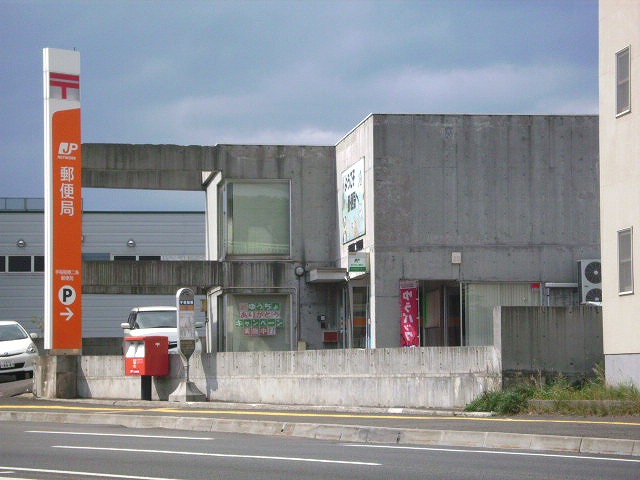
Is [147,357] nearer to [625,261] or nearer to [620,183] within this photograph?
[625,261]

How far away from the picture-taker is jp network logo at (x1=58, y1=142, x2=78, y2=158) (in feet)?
91.1

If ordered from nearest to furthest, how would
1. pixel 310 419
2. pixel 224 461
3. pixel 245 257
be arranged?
1. pixel 224 461
2. pixel 310 419
3. pixel 245 257

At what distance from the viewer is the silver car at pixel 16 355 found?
101 ft

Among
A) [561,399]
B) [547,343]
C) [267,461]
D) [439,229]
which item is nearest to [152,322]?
[439,229]

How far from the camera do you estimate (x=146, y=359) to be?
25531 mm

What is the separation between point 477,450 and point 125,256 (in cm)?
5011

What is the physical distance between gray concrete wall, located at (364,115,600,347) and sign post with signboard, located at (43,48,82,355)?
25.3 feet

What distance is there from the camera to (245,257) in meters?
33.6

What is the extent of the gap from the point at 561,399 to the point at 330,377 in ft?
20.0

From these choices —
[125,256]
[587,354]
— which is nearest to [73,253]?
[587,354]

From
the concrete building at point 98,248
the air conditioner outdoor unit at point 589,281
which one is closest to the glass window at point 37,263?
the concrete building at point 98,248

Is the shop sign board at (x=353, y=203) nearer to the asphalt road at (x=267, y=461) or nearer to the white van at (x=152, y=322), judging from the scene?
the white van at (x=152, y=322)

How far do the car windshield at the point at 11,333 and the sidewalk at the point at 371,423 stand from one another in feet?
26.7

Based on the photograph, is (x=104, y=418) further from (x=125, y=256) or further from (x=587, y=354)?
(x=125, y=256)
